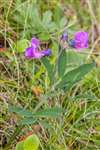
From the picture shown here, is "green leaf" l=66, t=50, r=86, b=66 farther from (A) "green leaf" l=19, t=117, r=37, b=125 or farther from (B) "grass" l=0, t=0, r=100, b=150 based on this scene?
(A) "green leaf" l=19, t=117, r=37, b=125

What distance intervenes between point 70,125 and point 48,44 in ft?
1.45

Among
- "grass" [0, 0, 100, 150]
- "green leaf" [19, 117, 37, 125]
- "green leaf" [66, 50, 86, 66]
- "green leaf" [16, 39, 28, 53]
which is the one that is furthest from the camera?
"green leaf" [66, 50, 86, 66]

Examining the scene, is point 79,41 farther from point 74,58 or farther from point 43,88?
point 74,58

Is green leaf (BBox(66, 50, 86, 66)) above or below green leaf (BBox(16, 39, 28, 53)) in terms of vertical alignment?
below

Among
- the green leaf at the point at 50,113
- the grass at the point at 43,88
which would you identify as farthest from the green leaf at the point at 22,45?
the green leaf at the point at 50,113

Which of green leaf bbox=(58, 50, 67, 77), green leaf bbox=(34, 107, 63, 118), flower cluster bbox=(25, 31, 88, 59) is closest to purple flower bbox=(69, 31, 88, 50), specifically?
flower cluster bbox=(25, 31, 88, 59)

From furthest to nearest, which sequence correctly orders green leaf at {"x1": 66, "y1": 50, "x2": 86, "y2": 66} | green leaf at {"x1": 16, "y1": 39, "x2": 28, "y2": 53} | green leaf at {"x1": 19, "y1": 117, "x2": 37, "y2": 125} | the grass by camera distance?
green leaf at {"x1": 66, "y1": 50, "x2": 86, "y2": 66} → green leaf at {"x1": 16, "y1": 39, "x2": 28, "y2": 53} → the grass → green leaf at {"x1": 19, "y1": 117, "x2": 37, "y2": 125}

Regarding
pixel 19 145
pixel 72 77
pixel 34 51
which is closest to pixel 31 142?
pixel 19 145

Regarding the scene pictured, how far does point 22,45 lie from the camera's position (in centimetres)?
152

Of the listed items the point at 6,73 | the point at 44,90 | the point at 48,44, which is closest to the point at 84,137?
the point at 44,90

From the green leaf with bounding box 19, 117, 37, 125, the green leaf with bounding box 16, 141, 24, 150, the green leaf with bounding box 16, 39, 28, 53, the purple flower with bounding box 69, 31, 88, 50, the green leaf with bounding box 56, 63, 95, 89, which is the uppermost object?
the purple flower with bounding box 69, 31, 88, 50

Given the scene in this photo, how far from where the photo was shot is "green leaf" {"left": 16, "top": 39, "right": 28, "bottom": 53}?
1.51m

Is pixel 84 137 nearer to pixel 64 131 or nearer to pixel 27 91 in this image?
pixel 64 131

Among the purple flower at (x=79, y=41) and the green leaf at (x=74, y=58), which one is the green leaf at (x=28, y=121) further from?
the green leaf at (x=74, y=58)
